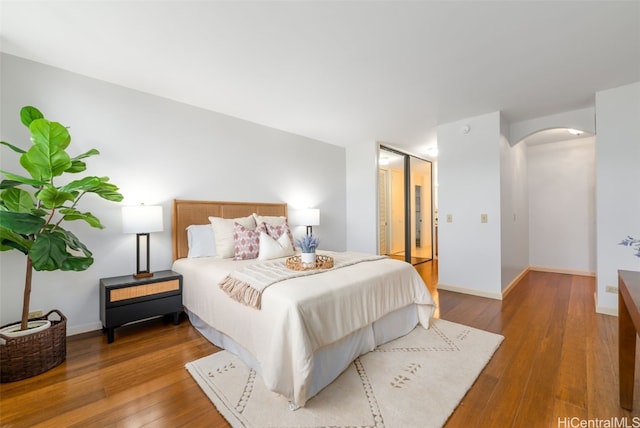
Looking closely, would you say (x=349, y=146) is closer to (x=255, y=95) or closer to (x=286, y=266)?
(x=255, y=95)

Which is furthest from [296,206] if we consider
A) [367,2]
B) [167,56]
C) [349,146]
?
[367,2]

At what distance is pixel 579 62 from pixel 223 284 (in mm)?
3619

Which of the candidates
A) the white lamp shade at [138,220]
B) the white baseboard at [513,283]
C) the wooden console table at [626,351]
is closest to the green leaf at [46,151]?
the white lamp shade at [138,220]

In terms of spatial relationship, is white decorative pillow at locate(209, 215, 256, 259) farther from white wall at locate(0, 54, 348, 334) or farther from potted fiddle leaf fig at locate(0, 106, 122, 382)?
potted fiddle leaf fig at locate(0, 106, 122, 382)

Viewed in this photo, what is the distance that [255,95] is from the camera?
300cm

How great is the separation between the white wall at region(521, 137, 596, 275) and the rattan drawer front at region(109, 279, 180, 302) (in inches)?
241

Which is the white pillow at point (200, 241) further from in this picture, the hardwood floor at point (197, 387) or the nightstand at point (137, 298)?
the hardwood floor at point (197, 387)

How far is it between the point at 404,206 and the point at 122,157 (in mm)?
5016

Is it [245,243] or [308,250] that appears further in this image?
[245,243]

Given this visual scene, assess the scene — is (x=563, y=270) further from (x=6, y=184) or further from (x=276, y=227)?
(x=6, y=184)

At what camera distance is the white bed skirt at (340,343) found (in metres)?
1.71

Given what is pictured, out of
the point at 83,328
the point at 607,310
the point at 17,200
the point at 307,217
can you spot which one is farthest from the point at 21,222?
the point at 607,310

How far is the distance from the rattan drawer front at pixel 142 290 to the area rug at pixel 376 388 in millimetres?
888

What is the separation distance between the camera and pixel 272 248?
281 centimetres
